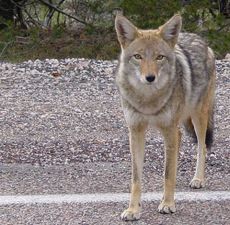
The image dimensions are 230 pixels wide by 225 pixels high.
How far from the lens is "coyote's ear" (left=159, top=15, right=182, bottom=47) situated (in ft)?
17.5

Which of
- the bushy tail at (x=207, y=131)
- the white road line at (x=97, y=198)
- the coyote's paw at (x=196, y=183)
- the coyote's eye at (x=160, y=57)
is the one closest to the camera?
the coyote's eye at (x=160, y=57)

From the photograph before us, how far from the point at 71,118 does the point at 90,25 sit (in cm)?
796

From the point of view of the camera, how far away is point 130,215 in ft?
17.0

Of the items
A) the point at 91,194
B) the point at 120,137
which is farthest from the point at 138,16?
the point at 91,194

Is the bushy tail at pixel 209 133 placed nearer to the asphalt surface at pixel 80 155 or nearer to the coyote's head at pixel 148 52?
the asphalt surface at pixel 80 155

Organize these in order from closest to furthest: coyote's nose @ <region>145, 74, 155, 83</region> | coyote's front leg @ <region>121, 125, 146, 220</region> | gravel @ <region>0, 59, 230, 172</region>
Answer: coyote's nose @ <region>145, 74, 155, 83</region> → coyote's front leg @ <region>121, 125, 146, 220</region> → gravel @ <region>0, 59, 230, 172</region>

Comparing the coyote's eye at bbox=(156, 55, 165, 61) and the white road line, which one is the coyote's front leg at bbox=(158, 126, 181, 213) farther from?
the coyote's eye at bbox=(156, 55, 165, 61)

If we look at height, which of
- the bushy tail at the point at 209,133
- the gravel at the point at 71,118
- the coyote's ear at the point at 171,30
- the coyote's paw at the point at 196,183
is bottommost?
the gravel at the point at 71,118

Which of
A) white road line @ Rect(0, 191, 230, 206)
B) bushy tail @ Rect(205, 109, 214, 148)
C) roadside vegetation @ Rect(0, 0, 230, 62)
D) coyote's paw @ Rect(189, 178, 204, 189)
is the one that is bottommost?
roadside vegetation @ Rect(0, 0, 230, 62)

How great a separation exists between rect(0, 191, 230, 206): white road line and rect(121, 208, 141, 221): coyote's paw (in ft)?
1.14

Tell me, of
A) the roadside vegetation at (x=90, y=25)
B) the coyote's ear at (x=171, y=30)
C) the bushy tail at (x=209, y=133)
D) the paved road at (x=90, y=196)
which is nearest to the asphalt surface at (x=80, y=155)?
the paved road at (x=90, y=196)

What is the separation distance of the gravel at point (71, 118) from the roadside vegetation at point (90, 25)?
3113mm

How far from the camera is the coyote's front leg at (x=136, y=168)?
5.23 m

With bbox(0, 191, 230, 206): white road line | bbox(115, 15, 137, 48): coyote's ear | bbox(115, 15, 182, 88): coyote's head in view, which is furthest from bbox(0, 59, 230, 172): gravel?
bbox(115, 15, 137, 48): coyote's ear
